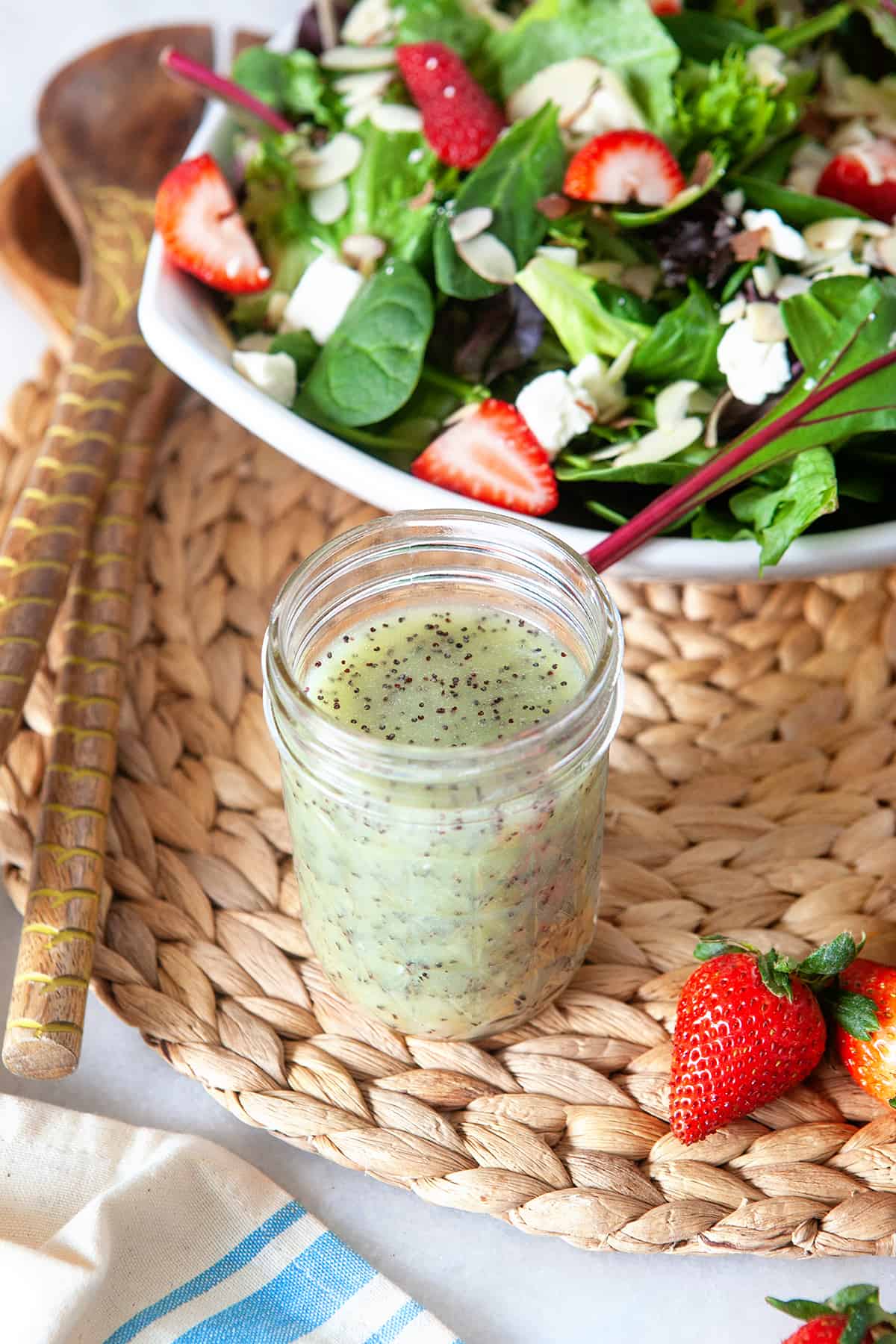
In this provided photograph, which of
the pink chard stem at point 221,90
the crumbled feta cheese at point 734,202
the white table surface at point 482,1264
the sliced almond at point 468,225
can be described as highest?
the pink chard stem at point 221,90

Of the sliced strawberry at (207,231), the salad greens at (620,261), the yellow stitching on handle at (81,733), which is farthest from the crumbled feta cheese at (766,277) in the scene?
the yellow stitching on handle at (81,733)

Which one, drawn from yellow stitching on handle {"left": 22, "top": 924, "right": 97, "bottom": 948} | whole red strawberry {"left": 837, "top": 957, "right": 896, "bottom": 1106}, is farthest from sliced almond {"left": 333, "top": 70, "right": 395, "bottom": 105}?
whole red strawberry {"left": 837, "top": 957, "right": 896, "bottom": 1106}

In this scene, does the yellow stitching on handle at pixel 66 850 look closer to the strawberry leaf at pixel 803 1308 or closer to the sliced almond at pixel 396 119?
the strawberry leaf at pixel 803 1308

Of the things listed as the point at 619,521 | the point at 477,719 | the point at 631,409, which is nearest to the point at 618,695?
the point at 477,719

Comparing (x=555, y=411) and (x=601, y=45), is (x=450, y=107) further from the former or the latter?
(x=555, y=411)

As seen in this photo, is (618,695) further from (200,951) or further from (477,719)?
(200,951)

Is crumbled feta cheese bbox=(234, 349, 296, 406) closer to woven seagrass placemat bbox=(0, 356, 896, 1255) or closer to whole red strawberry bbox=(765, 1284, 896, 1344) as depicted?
woven seagrass placemat bbox=(0, 356, 896, 1255)
